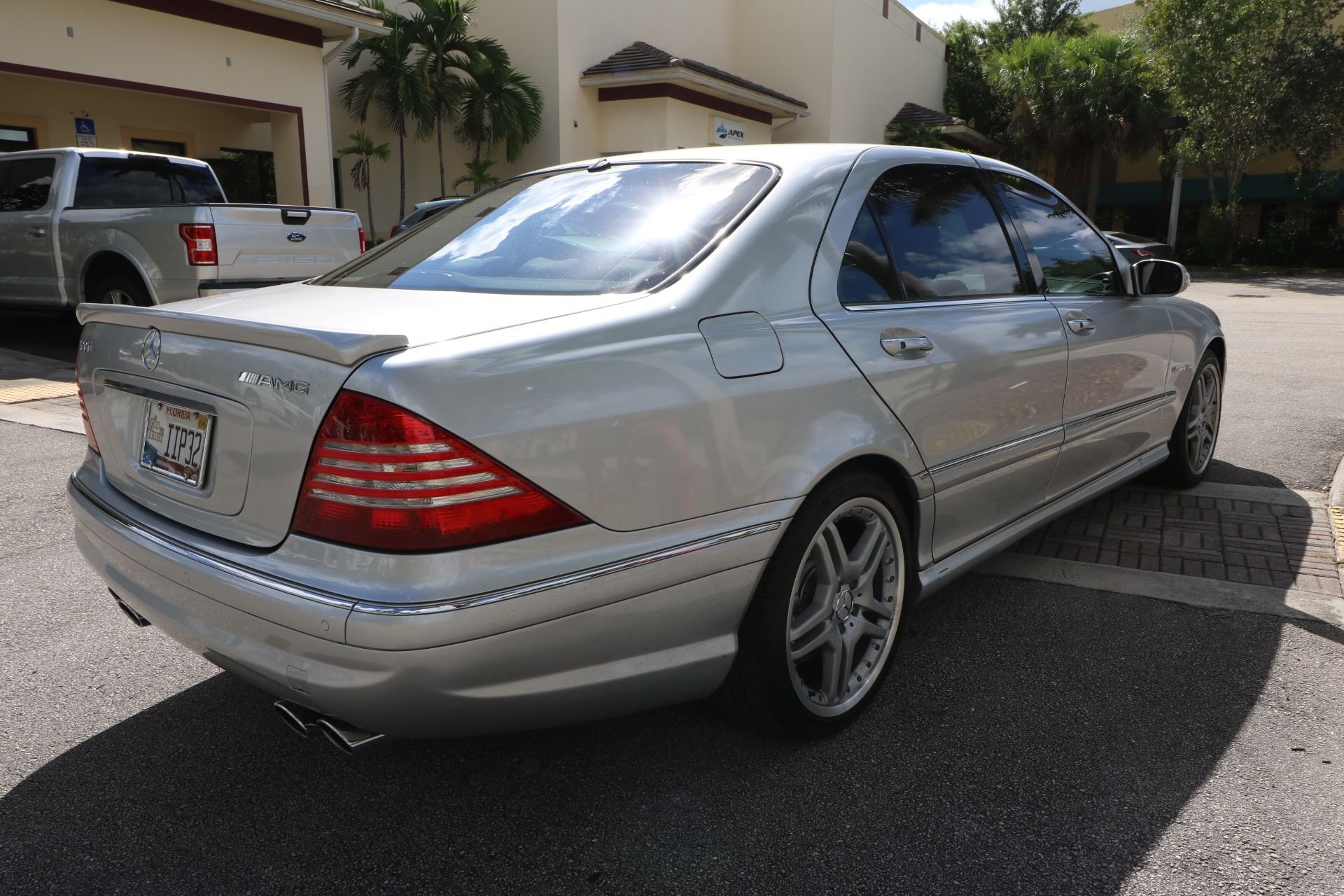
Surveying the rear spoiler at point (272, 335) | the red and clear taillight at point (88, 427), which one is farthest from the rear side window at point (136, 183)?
the rear spoiler at point (272, 335)

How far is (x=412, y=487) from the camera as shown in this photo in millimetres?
1862

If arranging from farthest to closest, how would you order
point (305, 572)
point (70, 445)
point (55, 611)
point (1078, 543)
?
point (70, 445), point (1078, 543), point (55, 611), point (305, 572)

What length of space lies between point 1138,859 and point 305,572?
190cm

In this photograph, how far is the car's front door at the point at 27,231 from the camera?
8820mm

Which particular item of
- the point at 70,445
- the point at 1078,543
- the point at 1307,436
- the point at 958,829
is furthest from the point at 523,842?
the point at 1307,436

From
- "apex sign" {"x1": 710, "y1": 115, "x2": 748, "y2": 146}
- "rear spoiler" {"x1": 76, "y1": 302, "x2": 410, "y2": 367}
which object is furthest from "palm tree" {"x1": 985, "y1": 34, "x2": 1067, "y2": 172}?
"rear spoiler" {"x1": 76, "y1": 302, "x2": 410, "y2": 367}

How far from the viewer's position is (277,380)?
2014 mm

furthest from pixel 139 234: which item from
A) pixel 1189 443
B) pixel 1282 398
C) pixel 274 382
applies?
pixel 1282 398

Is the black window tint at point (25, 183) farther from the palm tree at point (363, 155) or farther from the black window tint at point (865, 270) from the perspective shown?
the palm tree at point (363, 155)

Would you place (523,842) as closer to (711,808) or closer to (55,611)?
(711,808)

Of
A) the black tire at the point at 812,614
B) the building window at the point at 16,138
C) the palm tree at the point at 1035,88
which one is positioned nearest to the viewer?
the black tire at the point at 812,614

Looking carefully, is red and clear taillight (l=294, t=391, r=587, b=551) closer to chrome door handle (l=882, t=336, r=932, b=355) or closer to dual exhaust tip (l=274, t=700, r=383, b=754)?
dual exhaust tip (l=274, t=700, r=383, b=754)

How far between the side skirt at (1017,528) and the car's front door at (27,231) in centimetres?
876

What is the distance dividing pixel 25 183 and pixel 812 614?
9568mm
